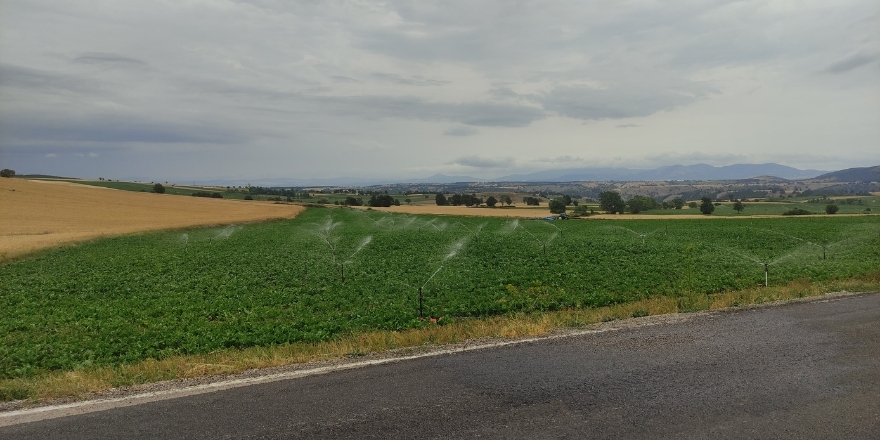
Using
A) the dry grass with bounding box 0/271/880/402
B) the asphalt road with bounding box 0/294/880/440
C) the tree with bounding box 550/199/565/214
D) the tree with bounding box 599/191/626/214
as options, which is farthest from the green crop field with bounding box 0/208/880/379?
the tree with bounding box 550/199/565/214

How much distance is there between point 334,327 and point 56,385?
609 centimetres

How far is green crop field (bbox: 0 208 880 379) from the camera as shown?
12.1 m

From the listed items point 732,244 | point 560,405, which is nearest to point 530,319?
point 560,405

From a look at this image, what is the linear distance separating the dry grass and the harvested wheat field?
33.9 metres

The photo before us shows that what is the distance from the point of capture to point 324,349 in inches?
398

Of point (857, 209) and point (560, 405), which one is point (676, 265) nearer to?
point (560, 405)

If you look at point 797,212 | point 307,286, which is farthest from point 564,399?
point 797,212

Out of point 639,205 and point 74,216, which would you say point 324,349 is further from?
point 639,205

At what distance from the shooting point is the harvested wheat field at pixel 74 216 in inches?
1701

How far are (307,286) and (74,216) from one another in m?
65.1

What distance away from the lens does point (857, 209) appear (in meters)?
93.8

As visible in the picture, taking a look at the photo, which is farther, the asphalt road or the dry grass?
the dry grass

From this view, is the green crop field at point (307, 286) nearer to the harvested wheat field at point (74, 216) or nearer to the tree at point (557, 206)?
the harvested wheat field at point (74, 216)

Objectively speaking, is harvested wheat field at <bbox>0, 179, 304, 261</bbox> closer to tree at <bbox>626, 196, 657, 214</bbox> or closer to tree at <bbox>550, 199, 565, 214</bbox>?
tree at <bbox>550, 199, 565, 214</bbox>
